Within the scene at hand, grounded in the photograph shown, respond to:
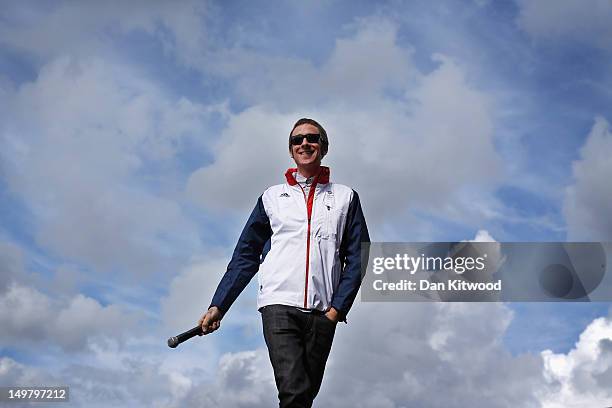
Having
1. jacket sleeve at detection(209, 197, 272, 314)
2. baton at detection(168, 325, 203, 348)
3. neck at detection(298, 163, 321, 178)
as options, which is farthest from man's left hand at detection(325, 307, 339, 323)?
neck at detection(298, 163, 321, 178)

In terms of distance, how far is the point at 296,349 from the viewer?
235 inches

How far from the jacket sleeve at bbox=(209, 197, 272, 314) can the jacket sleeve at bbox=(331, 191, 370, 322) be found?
79cm

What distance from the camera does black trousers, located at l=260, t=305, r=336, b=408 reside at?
590 cm

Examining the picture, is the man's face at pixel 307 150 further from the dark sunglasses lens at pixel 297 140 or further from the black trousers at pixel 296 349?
the black trousers at pixel 296 349

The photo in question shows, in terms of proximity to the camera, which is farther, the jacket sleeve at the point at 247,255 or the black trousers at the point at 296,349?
the jacket sleeve at the point at 247,255

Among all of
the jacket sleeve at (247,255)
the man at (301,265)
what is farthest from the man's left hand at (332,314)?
the jacket sleeve at (247,255)

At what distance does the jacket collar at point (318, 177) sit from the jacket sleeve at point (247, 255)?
14.3 inches

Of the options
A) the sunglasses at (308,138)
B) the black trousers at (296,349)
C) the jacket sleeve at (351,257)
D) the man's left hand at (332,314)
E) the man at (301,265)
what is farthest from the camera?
the sunglasses at (308,138)

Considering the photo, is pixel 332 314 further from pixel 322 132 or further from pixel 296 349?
pixel 322 132

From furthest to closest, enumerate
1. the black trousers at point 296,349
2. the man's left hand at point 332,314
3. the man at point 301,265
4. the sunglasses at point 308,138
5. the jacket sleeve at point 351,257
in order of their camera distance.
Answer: the sunglasses at point 308,138 → the jacket sleeve at point 351,257 → the man's left hand at point 332,314 → the man at point 301,265 → the black trousers at point 296,349

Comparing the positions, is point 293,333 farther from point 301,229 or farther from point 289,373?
point 301,229

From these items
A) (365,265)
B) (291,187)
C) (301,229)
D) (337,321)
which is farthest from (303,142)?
(337,321)

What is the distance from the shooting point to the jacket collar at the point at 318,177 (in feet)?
22.2

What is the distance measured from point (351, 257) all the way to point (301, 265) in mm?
547
